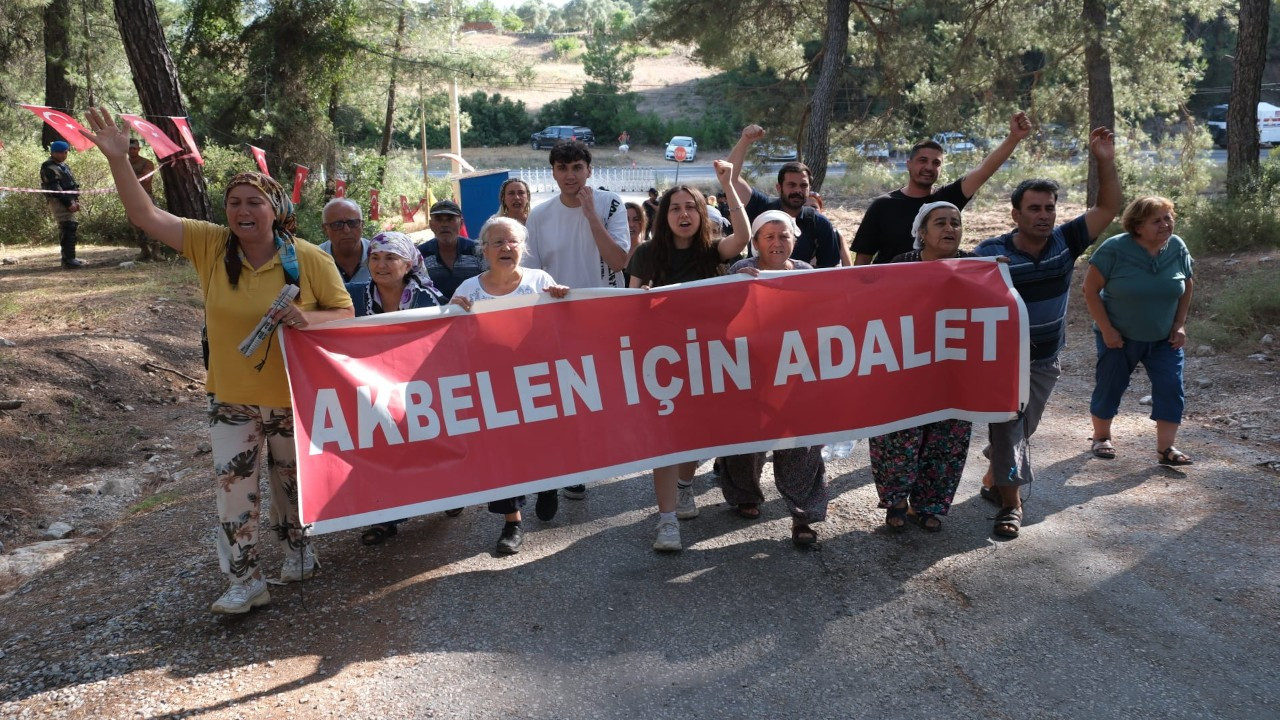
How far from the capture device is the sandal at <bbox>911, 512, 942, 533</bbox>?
17.0ft

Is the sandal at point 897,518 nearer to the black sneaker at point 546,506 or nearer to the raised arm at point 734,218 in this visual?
the raised arm at point 734,218

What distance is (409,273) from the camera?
5.17m

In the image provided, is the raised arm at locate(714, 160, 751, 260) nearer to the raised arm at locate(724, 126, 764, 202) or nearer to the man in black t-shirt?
the raised arm at locate(724, 126, 764, 202)

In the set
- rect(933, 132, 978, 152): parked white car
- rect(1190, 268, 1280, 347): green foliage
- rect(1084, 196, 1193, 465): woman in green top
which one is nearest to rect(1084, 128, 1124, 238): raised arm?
rect(1084, 196, 1193, 465): woman in green top

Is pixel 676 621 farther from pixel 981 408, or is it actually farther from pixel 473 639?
pixel 981 408

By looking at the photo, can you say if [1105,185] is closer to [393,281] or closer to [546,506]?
[546,506]

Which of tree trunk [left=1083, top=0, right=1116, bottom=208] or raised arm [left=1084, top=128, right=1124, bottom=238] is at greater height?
tree trunk [left=1083, top=0, right=1116, bottom=208]

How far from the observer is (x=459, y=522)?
564 cm

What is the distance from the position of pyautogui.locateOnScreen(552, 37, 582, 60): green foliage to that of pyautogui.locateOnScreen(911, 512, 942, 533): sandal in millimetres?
93788

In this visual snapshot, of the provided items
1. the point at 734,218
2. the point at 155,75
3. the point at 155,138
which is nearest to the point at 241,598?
the point at 734,218

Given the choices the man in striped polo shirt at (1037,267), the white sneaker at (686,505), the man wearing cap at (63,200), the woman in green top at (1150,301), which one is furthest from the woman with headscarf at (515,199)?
the man wearing cap at (63,200)

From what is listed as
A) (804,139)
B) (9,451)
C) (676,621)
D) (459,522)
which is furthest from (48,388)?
(804,139)

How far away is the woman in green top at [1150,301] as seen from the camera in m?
6.04

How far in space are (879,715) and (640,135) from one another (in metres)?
62.9
